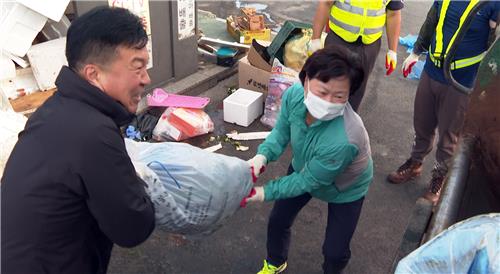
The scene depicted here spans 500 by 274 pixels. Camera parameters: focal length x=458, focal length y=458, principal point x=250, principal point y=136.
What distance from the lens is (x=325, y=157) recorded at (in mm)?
2133

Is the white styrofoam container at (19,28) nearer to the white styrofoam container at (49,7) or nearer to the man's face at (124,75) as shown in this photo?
the white styrofoam container at (49,7)

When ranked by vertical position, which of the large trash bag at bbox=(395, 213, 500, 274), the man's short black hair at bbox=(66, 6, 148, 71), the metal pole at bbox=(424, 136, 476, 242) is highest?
the man's short black hair at bbox=(66, 6, 148, 71)

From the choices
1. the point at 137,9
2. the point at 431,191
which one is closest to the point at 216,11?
the point at 137,9

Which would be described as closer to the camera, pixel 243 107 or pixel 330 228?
pixel 330 228

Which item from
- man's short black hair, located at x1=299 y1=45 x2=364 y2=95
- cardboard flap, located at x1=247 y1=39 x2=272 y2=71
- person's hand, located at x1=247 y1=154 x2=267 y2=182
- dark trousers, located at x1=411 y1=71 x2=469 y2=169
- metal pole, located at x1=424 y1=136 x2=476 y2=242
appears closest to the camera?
metal pole, located at x1=424 y1=136 x2=476 y2=242

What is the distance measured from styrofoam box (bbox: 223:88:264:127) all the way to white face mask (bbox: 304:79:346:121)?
2.34m

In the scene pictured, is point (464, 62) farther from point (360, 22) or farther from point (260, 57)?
point (260, 57)

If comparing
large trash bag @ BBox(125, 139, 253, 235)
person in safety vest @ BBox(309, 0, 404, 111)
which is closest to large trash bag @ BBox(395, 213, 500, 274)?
large trash bag @ BBox(125, 139, 253, 235)

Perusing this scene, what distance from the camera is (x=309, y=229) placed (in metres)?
3.36

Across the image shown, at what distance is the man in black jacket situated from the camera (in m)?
1.40

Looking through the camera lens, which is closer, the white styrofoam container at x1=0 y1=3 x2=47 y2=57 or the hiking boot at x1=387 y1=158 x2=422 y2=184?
the white styrofoam container at x1=0 y1=3 x2=47 y2=57

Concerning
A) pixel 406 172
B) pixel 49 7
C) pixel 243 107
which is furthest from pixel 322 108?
pixel 49 7

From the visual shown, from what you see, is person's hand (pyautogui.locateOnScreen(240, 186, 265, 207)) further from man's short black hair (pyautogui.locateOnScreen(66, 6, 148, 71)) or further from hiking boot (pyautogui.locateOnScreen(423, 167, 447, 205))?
hiking boot (pyautogui.locateOnScreen(423, 167, 447, 205))

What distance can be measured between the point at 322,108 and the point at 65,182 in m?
1.17
